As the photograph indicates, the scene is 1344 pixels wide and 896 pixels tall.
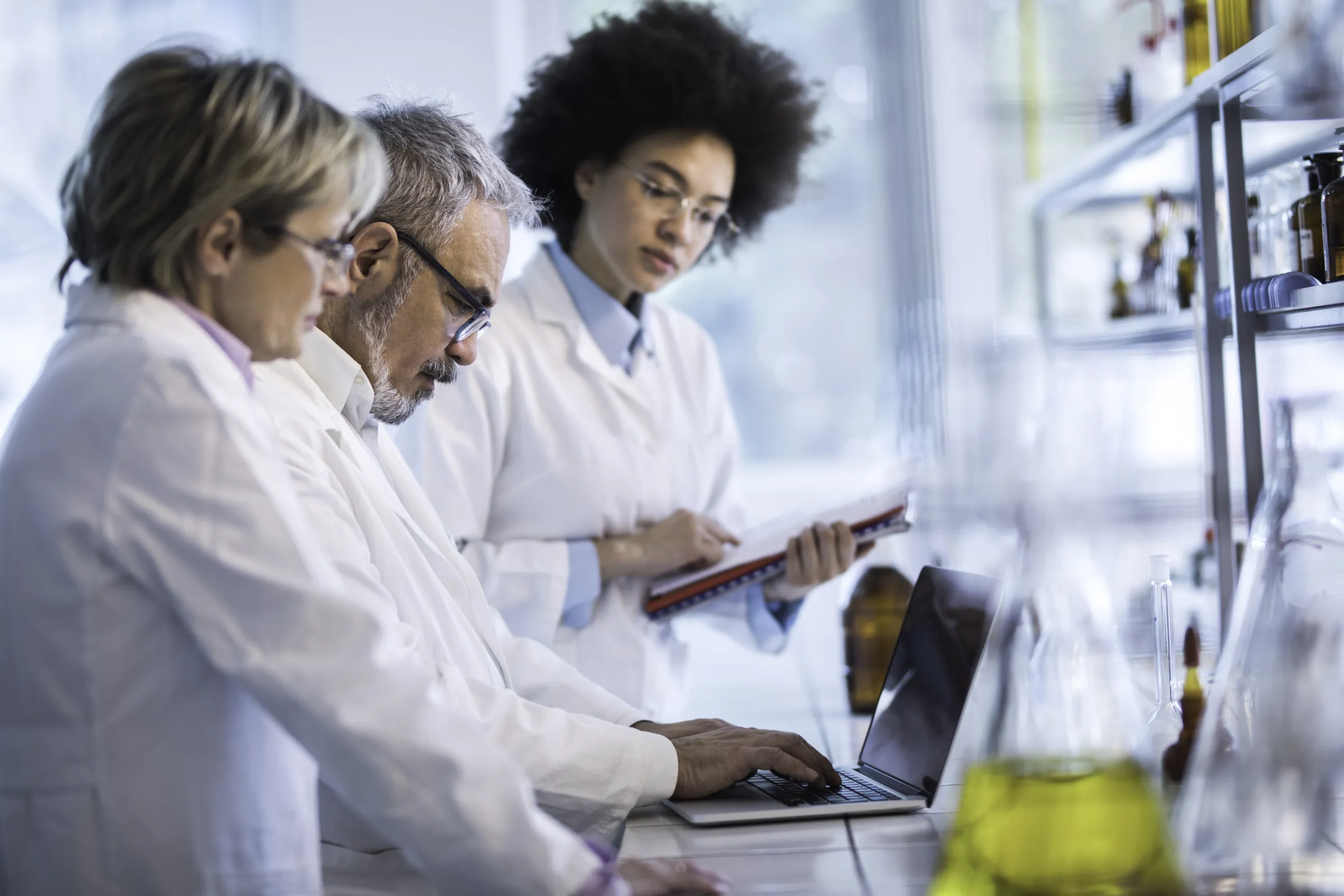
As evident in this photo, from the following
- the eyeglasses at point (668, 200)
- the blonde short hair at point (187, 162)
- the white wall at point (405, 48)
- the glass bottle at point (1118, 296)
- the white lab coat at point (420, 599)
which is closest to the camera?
the blonde short hair at point (187, 162)

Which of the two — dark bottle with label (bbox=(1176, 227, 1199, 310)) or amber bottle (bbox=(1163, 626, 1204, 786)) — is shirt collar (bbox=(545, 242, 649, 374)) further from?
amber bottle (bbox=(1163, 626, 1204, 786))

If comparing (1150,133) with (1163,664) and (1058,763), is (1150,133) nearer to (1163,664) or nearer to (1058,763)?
(1163,664)

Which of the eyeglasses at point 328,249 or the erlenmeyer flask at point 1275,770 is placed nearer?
the erlenmeyer flask at point 1275,770

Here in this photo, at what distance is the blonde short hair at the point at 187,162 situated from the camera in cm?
90

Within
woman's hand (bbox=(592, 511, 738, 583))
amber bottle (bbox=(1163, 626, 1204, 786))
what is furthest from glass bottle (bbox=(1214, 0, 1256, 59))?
woman's hand (bbox=(592, 511, 738, 583))

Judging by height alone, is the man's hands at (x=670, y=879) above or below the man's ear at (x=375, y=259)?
below

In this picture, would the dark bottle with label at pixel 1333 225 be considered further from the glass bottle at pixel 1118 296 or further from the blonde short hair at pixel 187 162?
the glass bottle at pixel 1118 296

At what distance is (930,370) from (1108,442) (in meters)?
2.68

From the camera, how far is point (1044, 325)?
3006 mm

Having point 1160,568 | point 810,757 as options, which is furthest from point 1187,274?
point 810,757

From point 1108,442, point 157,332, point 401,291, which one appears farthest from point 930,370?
point 157,332

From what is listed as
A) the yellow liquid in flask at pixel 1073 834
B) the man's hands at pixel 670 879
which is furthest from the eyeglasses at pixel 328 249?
the yellow liquid in flask at pixel 1073 834

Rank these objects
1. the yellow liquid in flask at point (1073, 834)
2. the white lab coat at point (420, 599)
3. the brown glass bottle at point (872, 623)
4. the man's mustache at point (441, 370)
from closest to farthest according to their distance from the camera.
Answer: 1. the yellow liquid in flask at point (1073, 834)
2. the white lab coat at point (420, 599)
3. the man's mustache at point (441, 370)
4. the brown glass bottle at point (872, 623)

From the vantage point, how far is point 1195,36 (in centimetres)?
182
